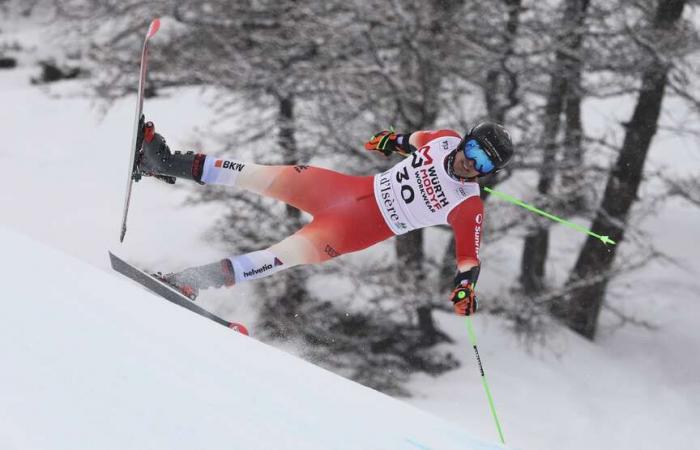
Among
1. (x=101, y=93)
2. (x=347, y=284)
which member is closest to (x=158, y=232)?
(x=101, y=93)

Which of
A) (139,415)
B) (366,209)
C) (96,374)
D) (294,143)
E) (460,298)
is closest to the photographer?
(139,415)

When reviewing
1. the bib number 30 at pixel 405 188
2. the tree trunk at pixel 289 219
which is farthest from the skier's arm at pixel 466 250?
the tree trunk at pixel 289 219

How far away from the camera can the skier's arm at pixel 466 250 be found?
14.0 feet

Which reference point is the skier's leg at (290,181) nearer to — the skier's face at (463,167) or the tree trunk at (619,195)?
the skier's face at (463,167)

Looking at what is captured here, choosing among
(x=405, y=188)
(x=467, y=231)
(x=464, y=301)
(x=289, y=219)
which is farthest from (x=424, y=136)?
(x=289, y=219)

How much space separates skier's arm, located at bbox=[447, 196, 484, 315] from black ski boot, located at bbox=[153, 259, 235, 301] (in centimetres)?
134

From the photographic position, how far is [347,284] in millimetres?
11672

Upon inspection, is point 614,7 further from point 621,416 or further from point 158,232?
point 158,232

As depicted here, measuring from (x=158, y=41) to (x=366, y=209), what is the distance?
26.6 feet

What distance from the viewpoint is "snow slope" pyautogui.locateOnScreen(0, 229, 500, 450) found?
2188 millimetres

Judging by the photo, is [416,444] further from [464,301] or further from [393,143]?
[393,143]

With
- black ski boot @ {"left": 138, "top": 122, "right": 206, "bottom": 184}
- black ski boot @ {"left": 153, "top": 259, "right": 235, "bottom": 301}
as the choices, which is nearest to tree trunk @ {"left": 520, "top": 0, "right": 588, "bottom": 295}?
black ski boot @ {"left": 138, "top": 122, "right": 206, "bottom": 184}

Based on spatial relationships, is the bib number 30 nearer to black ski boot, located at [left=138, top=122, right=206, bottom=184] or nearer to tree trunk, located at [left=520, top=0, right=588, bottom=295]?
black ski boot, located at [left=138, top=122, right=206, bottom=184]

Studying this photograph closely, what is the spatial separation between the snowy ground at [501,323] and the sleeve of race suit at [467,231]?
182 inches
